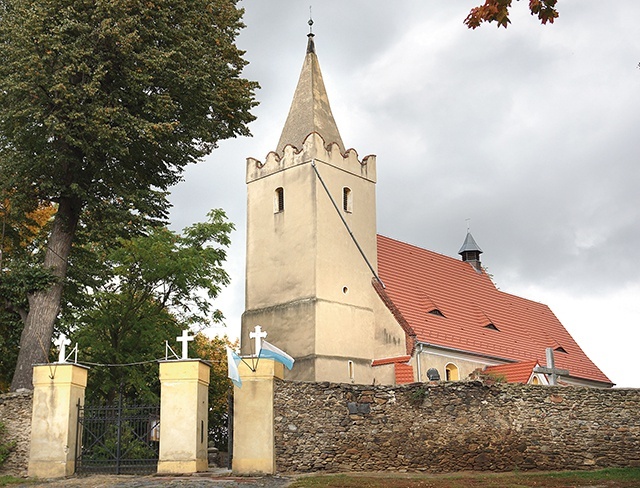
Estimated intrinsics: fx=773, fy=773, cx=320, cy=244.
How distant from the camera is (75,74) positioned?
19094mm

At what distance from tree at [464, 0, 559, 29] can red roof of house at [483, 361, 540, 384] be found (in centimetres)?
1981

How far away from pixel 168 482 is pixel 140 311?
50.1ft

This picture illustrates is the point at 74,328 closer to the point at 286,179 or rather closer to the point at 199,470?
the point at 286,179

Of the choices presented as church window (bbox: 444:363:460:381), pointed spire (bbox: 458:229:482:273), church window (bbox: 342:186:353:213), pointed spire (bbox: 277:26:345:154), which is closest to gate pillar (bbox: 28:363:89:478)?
church window (bbox: 342:186:353:213)

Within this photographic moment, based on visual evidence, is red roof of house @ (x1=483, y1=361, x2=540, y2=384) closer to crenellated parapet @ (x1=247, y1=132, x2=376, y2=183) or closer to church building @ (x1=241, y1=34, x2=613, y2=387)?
church building @ (x1=241, y1=34, x2=613, y2=387)

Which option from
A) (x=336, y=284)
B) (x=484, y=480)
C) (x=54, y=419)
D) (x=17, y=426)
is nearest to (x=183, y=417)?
(x=54, y=419)

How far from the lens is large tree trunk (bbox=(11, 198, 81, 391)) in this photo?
60.8 feet

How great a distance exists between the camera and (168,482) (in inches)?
564

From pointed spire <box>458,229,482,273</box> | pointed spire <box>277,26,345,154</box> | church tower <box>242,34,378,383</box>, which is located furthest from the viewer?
pointed spire <box>458,229,482,273</box>

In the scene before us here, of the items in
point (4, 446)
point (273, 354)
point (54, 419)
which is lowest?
point (4, 446)

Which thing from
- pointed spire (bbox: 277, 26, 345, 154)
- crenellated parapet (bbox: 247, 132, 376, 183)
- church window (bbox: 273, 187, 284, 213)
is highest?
pointed spire (bbox: 277, 26, 345, 154)

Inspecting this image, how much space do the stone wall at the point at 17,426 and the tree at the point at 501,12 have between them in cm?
1341

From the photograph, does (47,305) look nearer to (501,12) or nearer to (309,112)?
(309,112)

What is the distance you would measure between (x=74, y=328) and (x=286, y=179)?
9235 millimetres
